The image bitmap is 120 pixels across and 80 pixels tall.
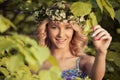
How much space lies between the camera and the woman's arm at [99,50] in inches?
97.0

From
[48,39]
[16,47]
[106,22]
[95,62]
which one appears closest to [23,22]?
[106,22]

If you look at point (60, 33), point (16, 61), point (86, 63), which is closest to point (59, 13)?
point (60, 33)

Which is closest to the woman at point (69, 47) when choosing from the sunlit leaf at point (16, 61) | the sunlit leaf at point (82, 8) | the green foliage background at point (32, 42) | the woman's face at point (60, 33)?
the woman's face at point (60, 33)

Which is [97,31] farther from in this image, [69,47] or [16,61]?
[16,61]

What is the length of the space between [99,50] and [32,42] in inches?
55.3

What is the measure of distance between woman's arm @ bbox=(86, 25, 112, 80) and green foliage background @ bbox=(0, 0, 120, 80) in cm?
6

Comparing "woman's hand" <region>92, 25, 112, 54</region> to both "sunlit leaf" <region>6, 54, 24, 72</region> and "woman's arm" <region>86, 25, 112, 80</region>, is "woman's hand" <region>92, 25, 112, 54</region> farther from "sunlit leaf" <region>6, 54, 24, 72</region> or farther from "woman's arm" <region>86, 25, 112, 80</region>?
"sunlit leaf" <region>6, 54, 24, 72</region>

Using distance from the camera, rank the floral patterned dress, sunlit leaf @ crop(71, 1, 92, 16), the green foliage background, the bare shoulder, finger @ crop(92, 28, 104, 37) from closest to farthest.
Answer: the green foliage background → sunlit leaf @ crop(71, 1, 92, 16) → finger @ crop(92, 28, 104, 37) → the floral patterned dress → the bare shoulder

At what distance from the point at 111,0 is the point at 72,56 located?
44 cm

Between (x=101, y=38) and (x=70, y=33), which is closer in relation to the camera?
(x=101, y=38)

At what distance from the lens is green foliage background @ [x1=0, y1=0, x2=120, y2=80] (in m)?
1.15

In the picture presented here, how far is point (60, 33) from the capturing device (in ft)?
9.00

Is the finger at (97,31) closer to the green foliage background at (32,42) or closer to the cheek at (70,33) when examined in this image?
the green foliage background at (32,42)

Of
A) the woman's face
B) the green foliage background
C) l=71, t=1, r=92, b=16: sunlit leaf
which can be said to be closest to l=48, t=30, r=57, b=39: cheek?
the woman's face
